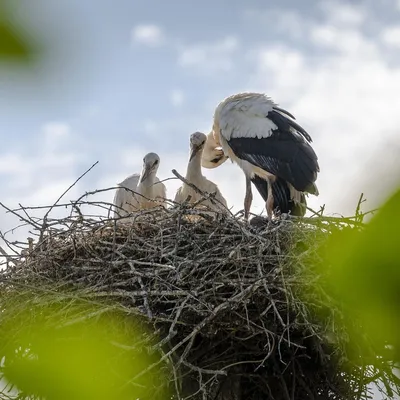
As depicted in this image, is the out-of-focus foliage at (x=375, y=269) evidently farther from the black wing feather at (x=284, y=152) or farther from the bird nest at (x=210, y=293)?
the black wing feather at (x=284, y=152)

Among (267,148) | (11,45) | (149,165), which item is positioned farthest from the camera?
(267,148)

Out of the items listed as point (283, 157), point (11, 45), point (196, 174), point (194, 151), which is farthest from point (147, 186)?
point (11, 45)

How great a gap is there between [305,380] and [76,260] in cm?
114

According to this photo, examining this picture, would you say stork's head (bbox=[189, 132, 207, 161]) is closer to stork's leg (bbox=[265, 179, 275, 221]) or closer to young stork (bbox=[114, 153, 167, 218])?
young stork (bbox=[114, 153, 167, 218])

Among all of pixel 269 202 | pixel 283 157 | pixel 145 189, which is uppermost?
pixel 283 157

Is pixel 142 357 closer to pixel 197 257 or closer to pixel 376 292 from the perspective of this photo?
pixel 197 257

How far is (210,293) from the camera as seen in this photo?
8.39ft

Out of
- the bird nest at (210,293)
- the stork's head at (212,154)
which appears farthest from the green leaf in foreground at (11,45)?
the stork's head at (212,154)

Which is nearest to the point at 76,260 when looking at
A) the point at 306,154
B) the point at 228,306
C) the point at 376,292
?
the point at 228,306

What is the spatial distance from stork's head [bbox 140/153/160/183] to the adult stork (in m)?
0.60

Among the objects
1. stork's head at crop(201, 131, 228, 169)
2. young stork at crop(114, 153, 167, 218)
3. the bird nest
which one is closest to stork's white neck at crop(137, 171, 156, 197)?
young stork at crop(114, 153, 167, 218)

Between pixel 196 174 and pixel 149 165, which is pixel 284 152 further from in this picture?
pixel 149 165

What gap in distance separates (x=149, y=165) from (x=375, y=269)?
4326mm

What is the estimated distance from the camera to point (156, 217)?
3.24 metres
